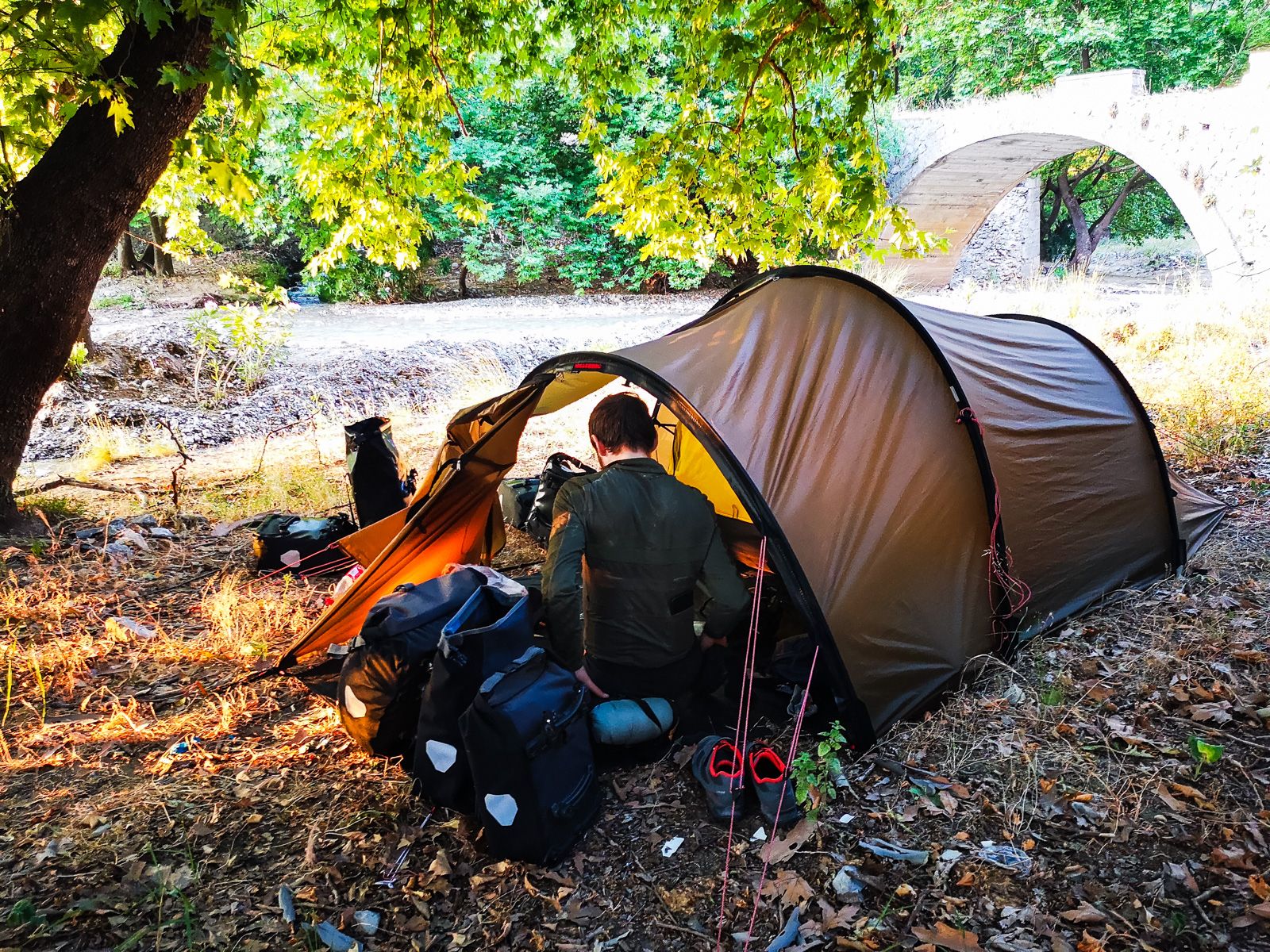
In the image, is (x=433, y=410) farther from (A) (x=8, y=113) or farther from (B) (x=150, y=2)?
(B) (x=150, y=2)

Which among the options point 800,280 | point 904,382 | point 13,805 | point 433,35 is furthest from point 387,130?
point 13,805

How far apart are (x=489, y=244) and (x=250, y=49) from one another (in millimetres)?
11186

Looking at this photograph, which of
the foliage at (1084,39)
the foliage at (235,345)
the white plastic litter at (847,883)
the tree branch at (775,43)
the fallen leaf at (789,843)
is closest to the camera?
the white plastic litter at (847,883)

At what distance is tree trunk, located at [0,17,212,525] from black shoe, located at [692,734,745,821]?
167 inches

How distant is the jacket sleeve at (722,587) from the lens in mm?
3064

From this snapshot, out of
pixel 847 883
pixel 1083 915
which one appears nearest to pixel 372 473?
pixel 847 883

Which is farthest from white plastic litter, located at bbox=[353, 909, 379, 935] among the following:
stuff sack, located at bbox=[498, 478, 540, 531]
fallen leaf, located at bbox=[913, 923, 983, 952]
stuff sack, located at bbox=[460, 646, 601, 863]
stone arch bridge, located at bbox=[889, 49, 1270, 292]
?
stone arch bridge, located at bbox=[889, 49, 1270, 292]

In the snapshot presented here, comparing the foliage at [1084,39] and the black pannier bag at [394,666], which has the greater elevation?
the foliage at [1084,39]

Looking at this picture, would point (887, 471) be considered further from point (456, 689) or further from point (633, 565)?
point (456, 689)

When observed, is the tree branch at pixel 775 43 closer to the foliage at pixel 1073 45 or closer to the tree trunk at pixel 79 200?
the tree trunk at pixel 79 200

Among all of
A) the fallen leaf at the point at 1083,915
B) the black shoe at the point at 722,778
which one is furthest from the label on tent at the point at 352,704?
the fallen leaf at the point at 1083,915

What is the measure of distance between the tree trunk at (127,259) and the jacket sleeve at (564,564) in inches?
792

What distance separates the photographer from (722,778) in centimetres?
271

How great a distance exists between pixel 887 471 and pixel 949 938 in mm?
1673
